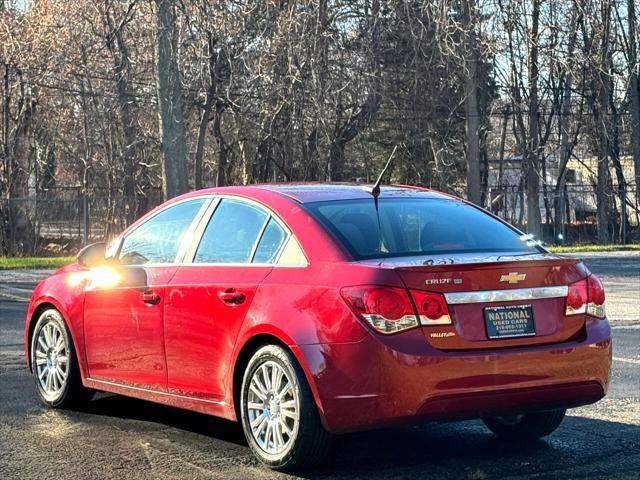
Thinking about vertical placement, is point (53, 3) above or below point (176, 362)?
above

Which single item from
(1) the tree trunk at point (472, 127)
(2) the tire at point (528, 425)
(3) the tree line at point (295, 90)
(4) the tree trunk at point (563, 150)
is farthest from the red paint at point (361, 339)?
(4) the tree trunk at point (563, 150)

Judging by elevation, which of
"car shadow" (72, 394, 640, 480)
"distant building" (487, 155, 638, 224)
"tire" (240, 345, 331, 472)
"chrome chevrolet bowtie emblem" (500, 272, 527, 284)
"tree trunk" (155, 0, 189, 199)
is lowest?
"car shadow" (72, 394, 640, 480)

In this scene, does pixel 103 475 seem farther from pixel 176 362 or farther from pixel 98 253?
pixel 98 253

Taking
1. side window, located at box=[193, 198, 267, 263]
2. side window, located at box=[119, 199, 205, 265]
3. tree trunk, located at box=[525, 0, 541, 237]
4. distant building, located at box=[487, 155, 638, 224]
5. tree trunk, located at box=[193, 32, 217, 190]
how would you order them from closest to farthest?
side window, located at box=[193, 198, 267, 263]
side window, located at box=[119, 199, 205, 265]
tree trunk, located at box=[193, 32, 217, 190]
tree trunk, located at box=[525, 0, 541, 237]
distant building, located at box=[487, 155, 638, 224]

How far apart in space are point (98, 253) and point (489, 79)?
33299mm

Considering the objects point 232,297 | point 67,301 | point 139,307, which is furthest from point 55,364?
point 232,297

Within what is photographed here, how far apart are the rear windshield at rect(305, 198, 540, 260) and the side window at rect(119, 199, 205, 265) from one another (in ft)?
3.57

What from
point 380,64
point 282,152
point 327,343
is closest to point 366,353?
point 327,343

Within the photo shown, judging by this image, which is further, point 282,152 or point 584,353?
point 282,152

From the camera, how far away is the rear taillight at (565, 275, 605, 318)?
596cm

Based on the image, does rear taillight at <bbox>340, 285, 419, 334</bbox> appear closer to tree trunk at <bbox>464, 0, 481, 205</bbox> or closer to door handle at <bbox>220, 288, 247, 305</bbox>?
door handle at <bbox>220, 288, 247, 305</bbox>

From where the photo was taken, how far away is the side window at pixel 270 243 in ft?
20.6

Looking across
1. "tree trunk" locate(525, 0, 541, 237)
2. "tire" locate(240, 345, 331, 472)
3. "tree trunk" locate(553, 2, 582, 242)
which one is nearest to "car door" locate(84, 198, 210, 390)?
"tire" locate(240, 345, 331, 472)

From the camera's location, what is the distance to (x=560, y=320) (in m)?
5.89
